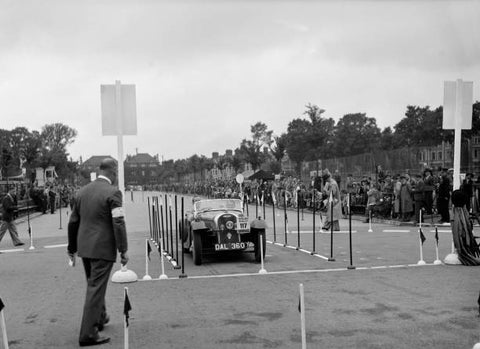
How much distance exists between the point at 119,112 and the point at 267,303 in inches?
206

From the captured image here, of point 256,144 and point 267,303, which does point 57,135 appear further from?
point 267,303

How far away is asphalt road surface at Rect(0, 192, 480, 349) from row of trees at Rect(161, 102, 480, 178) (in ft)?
179

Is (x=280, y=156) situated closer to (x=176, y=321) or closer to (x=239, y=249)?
(x=239, y=249)

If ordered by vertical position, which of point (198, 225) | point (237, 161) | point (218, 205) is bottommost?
point (198, 225)

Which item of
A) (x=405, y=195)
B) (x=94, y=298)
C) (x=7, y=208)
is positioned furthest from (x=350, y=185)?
(x=94, y=298)

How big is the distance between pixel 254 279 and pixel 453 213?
14.1 feet

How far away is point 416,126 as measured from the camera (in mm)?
105312

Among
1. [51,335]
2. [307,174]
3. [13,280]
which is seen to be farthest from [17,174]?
[51,335]

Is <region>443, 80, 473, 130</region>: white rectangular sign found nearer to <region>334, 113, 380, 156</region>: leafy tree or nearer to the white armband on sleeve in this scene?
the white armband on sleeve

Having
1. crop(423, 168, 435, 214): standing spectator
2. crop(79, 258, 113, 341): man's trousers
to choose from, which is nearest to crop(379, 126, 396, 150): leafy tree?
crop(423, 168, 435, 214): standing spectator

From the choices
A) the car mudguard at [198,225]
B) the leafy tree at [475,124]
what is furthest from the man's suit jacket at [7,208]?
the leafy tree at [475,124]

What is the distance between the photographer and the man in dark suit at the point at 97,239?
6467mm

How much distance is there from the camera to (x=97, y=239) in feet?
22.0

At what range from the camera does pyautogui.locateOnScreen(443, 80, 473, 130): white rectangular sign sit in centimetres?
1193
